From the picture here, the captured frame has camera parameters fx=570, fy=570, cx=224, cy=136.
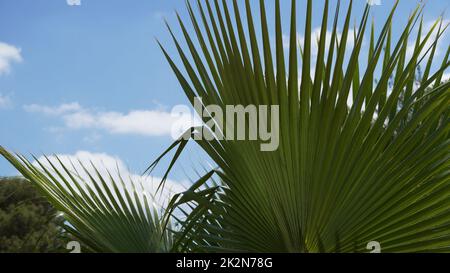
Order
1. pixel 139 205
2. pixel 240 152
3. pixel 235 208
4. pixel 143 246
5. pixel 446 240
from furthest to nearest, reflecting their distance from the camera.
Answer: pixel 139 205 → pixel 143 246 → pixel 235 208 → pixel 240 152 → pixel 446 240

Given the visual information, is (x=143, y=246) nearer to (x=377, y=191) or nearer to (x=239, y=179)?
(x=239, y=179)

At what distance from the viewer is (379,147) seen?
171cm

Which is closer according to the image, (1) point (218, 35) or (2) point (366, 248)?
(2) point (366, 248)

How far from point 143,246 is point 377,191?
1242mm

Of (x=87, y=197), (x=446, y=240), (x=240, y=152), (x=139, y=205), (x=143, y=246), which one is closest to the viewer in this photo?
(x=446, y=240)

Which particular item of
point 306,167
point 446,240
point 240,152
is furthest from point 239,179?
point 446,240

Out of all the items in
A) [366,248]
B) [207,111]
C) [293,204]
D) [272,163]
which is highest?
[207,111]

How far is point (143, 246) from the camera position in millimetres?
2578

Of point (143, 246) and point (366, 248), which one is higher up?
point (143, 246)

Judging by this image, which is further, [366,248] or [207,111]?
[207,111]

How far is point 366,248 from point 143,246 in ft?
3.76

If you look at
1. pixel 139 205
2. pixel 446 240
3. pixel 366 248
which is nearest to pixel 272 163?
pixel 366 248

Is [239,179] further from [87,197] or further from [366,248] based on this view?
[87,197]

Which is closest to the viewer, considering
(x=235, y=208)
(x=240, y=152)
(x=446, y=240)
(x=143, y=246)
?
(x=446, y=240)
